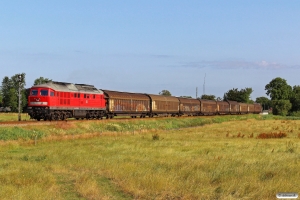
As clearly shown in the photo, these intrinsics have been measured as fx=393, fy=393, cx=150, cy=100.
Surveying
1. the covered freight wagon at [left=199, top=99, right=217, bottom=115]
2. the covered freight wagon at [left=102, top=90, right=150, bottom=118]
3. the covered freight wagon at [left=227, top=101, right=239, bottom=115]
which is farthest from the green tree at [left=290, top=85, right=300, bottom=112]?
the covered freight wagon at [left=102, top=90, right=150, bottom=118]

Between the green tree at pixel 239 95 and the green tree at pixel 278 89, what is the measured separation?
31.8 ft

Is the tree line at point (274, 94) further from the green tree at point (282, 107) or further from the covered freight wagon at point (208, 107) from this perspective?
the covered freight wagon at point (208, 107)

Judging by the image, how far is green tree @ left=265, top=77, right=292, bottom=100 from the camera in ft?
560

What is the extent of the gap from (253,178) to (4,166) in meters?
12.5

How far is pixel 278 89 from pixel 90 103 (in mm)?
140841

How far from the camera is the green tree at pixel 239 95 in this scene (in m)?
174

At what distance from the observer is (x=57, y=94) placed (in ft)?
136

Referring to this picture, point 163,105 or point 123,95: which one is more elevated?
point 123,95

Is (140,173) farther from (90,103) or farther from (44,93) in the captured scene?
(90,103)

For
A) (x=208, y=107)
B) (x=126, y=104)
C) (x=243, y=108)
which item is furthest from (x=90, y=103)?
(x=243, y=108)

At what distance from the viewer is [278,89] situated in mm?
173500

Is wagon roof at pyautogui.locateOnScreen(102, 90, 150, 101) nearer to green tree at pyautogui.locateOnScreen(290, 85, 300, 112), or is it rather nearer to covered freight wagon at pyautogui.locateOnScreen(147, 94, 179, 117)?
covered freight wagon at pyautogui.locateOnScreen(147, 94, 179, 117)

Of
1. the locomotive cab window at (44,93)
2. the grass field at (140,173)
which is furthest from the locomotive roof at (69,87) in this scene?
the grass field at (140,173)

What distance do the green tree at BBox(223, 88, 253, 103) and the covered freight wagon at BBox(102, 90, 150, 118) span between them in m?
114
